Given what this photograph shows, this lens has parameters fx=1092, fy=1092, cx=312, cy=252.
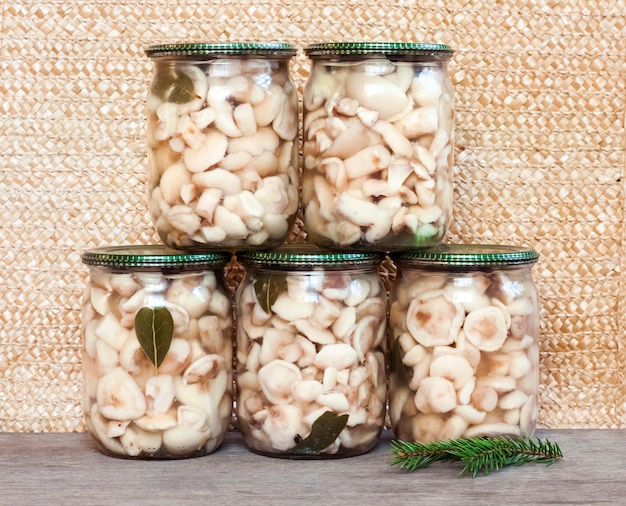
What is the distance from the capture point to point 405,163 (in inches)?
45.3

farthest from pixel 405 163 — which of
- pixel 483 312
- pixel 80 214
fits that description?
pixel 80 214

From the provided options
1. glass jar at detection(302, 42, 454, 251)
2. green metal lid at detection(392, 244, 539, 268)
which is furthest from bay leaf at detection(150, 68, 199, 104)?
green metal lid at detection(392, 244, 539, 268)

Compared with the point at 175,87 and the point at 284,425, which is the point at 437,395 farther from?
the point at 175,87

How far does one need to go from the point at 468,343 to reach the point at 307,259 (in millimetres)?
195

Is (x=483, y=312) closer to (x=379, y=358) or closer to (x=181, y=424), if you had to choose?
(x=379, y=358)

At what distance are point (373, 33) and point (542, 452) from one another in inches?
20.9

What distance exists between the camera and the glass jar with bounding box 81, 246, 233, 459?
1163mm

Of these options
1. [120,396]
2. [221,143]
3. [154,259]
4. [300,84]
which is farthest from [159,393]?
[300,84]

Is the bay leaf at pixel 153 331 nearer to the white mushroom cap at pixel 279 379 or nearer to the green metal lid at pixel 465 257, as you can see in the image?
the white mushroom cap at pixel 279 379

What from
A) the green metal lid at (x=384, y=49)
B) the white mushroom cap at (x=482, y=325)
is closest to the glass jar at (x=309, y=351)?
the white mushroom cap at (x=482, y=325)

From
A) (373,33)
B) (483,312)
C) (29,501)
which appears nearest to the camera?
(29,501)

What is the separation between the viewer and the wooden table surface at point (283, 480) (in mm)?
1067

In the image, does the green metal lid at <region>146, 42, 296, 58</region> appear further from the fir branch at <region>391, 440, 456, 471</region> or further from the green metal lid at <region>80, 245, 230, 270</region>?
the fir branch at <region>391, 440, 456, 471</region>

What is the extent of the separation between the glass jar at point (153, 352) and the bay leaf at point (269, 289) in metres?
0.05
